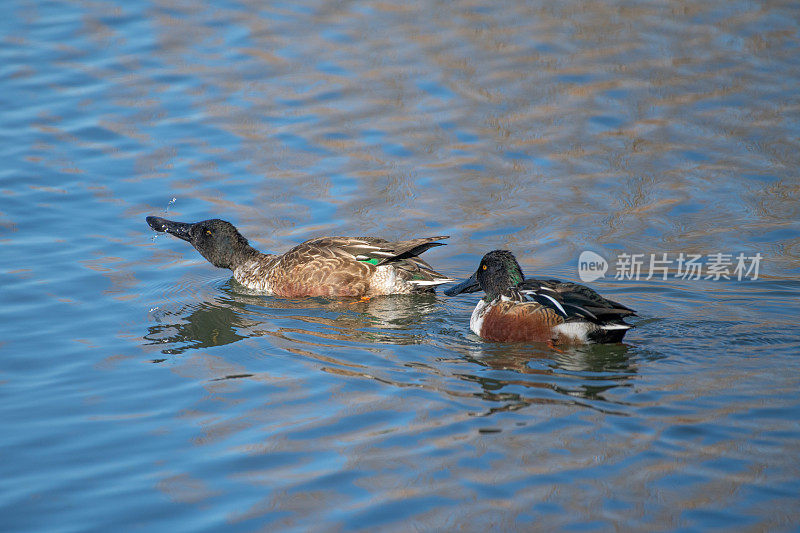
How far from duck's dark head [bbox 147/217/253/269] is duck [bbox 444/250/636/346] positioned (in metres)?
2.60

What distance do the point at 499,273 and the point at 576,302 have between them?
2.49 feet

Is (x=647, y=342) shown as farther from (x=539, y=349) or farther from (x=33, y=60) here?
(x=33, y=60)

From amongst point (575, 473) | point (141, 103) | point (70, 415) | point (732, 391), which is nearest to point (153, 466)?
point (70, 415)

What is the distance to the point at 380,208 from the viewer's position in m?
10.5

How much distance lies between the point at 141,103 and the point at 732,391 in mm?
9195
